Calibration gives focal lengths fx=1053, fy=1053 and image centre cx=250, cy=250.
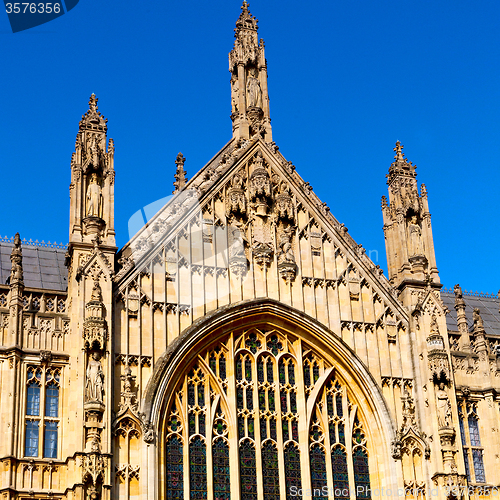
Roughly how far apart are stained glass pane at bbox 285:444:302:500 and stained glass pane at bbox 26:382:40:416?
830 centimetres

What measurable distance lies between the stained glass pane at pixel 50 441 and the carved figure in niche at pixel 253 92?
14.9 metres

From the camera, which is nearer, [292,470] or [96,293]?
[96,293]

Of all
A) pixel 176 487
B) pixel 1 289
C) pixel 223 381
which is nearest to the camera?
pixel 176 487

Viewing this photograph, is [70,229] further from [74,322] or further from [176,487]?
[176,487]

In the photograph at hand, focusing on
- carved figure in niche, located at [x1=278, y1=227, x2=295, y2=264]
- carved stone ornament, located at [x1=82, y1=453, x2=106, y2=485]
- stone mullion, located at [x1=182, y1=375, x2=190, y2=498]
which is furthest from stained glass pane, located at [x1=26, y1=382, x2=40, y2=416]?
carved figure in niche, located at [x1=278, y1=227, x2=295, y2=264]

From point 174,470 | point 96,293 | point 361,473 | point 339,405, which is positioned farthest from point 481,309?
point 96,293

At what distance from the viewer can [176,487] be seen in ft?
109

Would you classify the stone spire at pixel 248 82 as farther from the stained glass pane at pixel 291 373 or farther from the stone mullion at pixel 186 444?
the stone mullion at pixel 186 444

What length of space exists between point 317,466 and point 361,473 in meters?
1.62

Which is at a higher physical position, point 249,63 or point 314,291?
point 249,63

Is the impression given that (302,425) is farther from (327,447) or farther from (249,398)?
(249,398)

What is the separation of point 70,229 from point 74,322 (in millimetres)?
3346

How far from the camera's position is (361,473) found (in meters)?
35.6

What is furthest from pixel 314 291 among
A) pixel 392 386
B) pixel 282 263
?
pixel 392 386
